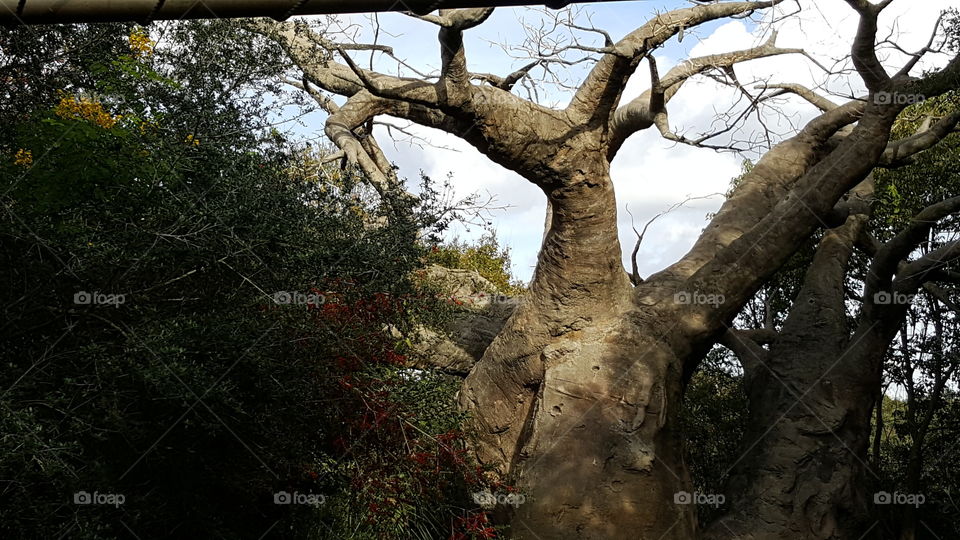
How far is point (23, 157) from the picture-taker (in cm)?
750

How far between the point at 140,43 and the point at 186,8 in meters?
6.23

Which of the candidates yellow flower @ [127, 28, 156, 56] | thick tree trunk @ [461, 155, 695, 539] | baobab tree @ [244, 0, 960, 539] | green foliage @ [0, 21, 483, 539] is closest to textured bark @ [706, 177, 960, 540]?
baobab tree @ [244, 0, 960, 539]

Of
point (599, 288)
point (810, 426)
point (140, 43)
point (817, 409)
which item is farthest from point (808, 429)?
point (140, 43)

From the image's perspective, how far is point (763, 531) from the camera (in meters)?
8.89

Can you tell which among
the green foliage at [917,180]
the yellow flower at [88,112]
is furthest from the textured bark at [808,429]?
the yellow flower at [88,112]

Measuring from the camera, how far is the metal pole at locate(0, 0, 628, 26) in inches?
122

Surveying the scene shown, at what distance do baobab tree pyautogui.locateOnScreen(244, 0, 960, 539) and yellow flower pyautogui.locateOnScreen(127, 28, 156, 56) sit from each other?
0.98m

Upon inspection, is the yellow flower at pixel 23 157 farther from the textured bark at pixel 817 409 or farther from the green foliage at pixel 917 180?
the green foliage at pixel 917 180

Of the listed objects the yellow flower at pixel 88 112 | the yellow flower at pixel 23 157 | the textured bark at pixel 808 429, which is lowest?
the textured bark at pixel 808 429

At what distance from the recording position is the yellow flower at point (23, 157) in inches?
282

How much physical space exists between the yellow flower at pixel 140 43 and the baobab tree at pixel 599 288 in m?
0.98

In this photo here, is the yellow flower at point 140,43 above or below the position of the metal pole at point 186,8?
above

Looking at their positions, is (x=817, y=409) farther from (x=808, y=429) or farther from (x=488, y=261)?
(x=488, y=261)

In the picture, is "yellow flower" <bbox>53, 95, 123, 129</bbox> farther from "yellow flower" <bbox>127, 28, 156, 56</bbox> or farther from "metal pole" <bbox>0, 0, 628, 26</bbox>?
"metal pole" <bbox>0, 0, 628, 26</bbox>
